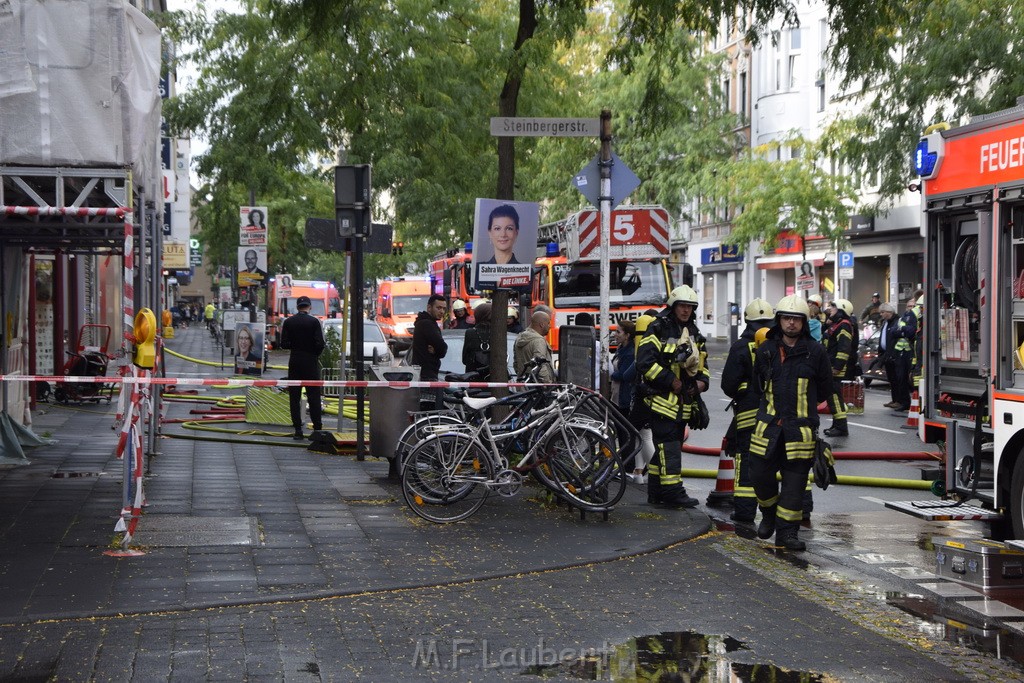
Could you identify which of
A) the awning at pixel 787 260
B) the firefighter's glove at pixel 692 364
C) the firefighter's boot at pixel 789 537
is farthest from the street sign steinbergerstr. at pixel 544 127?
the awning at pixel 787 260

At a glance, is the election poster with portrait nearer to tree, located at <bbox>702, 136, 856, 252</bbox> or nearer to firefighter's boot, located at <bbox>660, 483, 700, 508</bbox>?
firefighter's boot, located at <bbox>660, 483, 700, 508</bbox>

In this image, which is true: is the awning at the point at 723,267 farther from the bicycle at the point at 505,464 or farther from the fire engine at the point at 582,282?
the bicycle at the point at 505,464

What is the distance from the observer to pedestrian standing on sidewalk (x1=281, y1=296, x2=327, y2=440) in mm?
16516

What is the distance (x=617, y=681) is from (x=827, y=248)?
45.2 metres

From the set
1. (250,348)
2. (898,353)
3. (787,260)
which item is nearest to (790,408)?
(898,353)

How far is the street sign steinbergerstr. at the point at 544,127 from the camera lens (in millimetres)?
11828

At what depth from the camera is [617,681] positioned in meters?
6.02

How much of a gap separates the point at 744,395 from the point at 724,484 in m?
1.25

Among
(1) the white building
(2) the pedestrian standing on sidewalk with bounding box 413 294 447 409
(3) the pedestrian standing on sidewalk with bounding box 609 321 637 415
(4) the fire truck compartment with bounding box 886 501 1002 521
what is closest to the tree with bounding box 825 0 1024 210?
(1) the white building

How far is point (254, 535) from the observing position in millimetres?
9492

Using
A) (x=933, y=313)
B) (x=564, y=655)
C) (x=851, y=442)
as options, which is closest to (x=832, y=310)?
(x=851, y=442)

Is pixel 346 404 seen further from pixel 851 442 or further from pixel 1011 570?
pixel 1011 570

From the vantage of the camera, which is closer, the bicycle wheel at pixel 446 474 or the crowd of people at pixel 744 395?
the crowd of people at pixel 744 395

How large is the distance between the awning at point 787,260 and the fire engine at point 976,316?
3962cm
